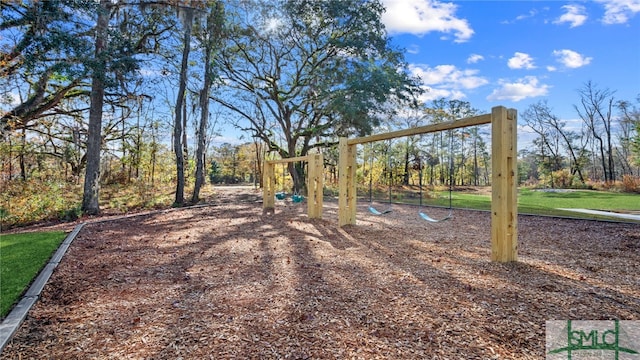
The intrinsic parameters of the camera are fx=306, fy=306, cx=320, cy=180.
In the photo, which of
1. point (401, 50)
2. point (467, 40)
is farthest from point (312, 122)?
point (467, 40)

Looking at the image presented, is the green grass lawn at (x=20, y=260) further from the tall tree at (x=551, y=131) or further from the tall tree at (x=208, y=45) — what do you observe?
the tall tree at (x=551, y=131)

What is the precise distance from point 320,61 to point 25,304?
34.4ft

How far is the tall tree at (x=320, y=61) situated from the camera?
10.1m

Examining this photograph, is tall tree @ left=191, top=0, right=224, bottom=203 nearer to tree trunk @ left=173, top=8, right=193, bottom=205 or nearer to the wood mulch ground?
tree trunk @ left=173, top=8, right=193, bottom=205

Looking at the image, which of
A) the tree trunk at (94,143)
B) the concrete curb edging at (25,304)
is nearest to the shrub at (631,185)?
the concrete curb edging at (25,304)

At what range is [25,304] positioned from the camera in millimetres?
2180

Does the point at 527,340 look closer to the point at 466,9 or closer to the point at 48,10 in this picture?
the point at 466,9

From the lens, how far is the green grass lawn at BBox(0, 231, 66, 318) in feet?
7.78

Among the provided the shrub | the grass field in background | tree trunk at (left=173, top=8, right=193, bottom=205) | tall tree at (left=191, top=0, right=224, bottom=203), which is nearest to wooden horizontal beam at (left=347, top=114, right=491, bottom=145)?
the grass field in background

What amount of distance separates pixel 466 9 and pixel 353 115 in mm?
4419

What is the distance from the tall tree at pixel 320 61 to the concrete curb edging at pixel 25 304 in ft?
26.4

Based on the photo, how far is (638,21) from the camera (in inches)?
305

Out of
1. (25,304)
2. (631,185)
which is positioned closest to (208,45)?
(25,304)

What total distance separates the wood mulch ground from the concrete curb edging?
0.05 meters
